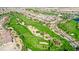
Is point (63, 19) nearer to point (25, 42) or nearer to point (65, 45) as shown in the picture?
point (65, 45)

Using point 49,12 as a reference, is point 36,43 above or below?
below

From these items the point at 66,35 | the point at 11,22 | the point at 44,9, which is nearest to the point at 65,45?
the point at 66,35
